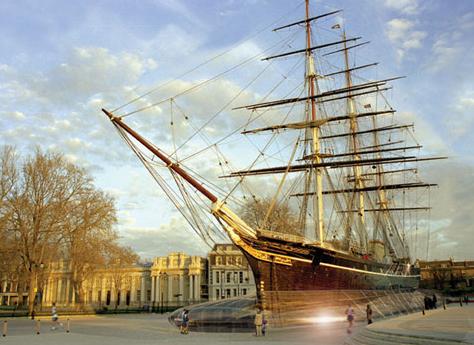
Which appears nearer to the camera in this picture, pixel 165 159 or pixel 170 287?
pixel 165 159

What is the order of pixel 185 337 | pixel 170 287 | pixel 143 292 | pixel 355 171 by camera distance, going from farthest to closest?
1. pixel 143 292
2. pixel 170 287
3. pixel 355 171
4. pixel 185 337

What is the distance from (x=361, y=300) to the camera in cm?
2795

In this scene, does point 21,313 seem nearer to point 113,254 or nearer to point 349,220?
point 113,254

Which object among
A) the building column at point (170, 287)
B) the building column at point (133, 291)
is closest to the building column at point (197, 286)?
the building column at point (170, 287)

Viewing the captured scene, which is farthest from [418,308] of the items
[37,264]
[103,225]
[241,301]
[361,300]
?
[37,264]

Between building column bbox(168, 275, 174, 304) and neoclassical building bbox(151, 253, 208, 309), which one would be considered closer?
neoclassical building bbox(151, 253, 208, 309)

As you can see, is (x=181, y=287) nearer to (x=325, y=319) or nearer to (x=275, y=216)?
(x=275, y=216)

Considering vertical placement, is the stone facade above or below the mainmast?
below

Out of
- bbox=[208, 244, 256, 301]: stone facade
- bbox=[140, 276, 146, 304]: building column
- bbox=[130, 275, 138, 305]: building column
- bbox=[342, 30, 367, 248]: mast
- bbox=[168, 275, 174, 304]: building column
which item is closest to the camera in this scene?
bbox=[342, 30, 367, 248]: mast

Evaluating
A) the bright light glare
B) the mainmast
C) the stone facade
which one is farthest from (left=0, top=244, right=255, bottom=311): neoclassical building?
the bright light glare

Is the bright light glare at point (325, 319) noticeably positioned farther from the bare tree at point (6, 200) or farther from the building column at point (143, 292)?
the building column at point (143, 292)

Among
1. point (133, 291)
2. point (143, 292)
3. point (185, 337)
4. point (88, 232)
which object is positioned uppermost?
point (88, 232)

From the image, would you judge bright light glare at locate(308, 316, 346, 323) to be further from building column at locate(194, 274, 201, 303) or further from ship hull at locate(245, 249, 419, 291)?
building column at locate(194, 274, 201, 303)

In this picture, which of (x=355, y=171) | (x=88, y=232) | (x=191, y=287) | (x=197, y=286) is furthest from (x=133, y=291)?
(x=355, y=171)
